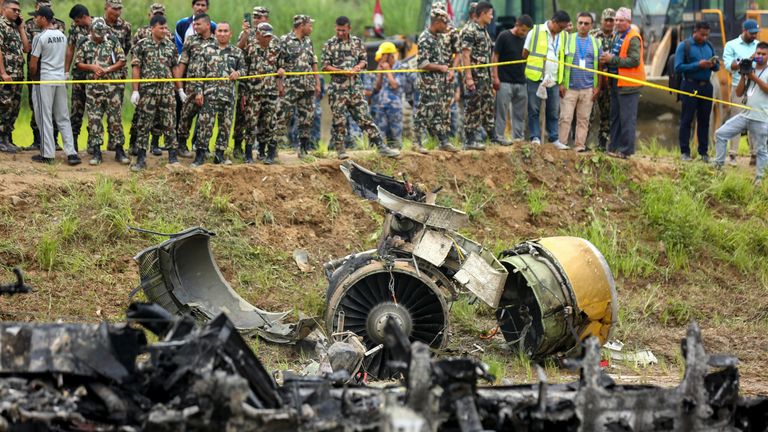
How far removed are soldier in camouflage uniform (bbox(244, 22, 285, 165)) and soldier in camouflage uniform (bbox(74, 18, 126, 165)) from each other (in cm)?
162

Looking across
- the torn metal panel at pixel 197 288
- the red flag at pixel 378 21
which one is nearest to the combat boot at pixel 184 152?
the torn metal panel at pixel 197 288

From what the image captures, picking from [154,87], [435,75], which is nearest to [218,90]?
[154,87]

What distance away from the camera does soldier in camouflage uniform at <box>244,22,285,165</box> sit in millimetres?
15008

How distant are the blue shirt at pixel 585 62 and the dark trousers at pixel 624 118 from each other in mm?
548

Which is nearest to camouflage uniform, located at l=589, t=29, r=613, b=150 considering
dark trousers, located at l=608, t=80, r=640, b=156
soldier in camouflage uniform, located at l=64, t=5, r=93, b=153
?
dark trousers, located at l=608, t=80, r=640, b=156

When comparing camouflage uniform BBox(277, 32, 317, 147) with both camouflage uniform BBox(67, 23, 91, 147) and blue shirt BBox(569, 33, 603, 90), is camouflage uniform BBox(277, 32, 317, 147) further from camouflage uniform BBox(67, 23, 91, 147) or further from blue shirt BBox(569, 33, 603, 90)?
blue shirt BBox(569, 33, 603, 90)

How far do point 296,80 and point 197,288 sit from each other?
3.62 meters

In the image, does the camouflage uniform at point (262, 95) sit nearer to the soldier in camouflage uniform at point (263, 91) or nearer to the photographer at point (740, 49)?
the soldier in camouflage uniform at point (263, 91)

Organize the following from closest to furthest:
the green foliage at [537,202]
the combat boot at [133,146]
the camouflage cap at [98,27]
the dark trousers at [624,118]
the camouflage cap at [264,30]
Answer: the camouflage cap at [98,27] < the camouflage cap at [264,30] < the combat boot at [133,146] < the green foliage at [537,202] < the dark trousers at [624,118]

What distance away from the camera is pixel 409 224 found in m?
11.9

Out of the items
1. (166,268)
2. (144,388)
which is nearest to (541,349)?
(166,268)

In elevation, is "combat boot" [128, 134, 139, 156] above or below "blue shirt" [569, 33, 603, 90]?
below

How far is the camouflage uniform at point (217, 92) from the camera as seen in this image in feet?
47.7

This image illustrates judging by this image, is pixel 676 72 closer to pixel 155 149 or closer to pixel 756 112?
pixel 756 112
